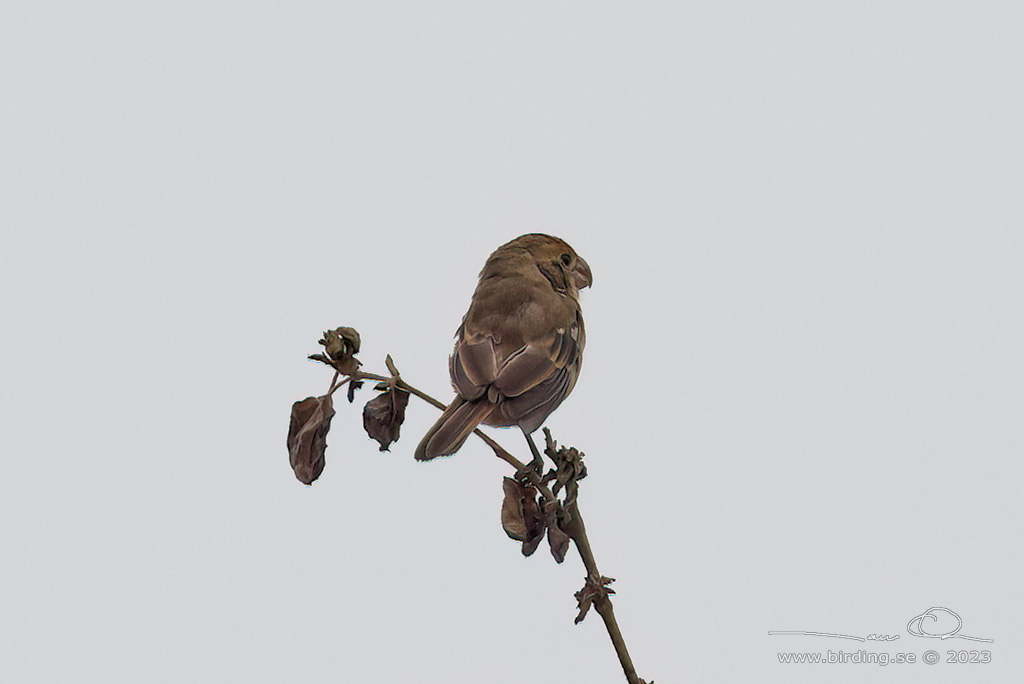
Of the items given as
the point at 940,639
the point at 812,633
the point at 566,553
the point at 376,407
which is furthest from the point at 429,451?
the point at 940,639

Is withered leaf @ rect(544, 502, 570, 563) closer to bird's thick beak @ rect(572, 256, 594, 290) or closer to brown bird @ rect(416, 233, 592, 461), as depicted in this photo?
brown bird @ rect(416, 233, 592, 461)

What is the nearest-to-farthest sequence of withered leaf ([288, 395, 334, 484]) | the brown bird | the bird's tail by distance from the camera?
withered leaf ([288, 395, 334, 484]) < the bird's tail < the brown bird

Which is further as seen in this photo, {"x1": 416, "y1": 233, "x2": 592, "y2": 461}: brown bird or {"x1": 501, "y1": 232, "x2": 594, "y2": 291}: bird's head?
{"x1": 501, "y1": 232, "x2": 594, "y2": 291}: bird's head

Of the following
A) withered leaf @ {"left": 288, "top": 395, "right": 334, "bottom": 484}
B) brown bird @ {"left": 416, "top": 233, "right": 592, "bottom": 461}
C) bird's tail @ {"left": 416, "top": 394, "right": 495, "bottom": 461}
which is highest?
brown bird @ {"left": 416, "top": 233, "right": 592, "bottom": 461}

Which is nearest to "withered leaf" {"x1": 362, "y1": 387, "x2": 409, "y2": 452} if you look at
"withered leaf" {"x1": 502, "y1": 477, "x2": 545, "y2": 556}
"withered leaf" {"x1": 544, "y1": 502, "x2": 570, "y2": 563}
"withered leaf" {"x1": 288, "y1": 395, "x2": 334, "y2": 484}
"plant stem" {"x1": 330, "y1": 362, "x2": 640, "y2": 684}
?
"plant stem" {"x1": 330, "y1": 362, "x2": 640, "y2": 684}

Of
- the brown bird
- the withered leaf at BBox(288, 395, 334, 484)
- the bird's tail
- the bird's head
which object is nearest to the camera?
the withered leaf at BBox(288, 395, 334, 484)

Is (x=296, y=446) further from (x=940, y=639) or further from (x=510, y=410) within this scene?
(x=940, y=639)

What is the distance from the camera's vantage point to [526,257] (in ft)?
10.2

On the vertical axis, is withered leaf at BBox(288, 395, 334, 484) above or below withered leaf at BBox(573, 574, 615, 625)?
above

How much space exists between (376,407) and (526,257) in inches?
36.0

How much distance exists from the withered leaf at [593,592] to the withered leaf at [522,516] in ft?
0.70

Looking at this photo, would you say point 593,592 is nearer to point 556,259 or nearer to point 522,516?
point 522,516

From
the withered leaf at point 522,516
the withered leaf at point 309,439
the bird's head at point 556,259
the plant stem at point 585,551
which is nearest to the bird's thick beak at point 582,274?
the bird's head at point 556,259

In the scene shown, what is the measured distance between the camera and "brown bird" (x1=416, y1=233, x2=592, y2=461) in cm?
253
